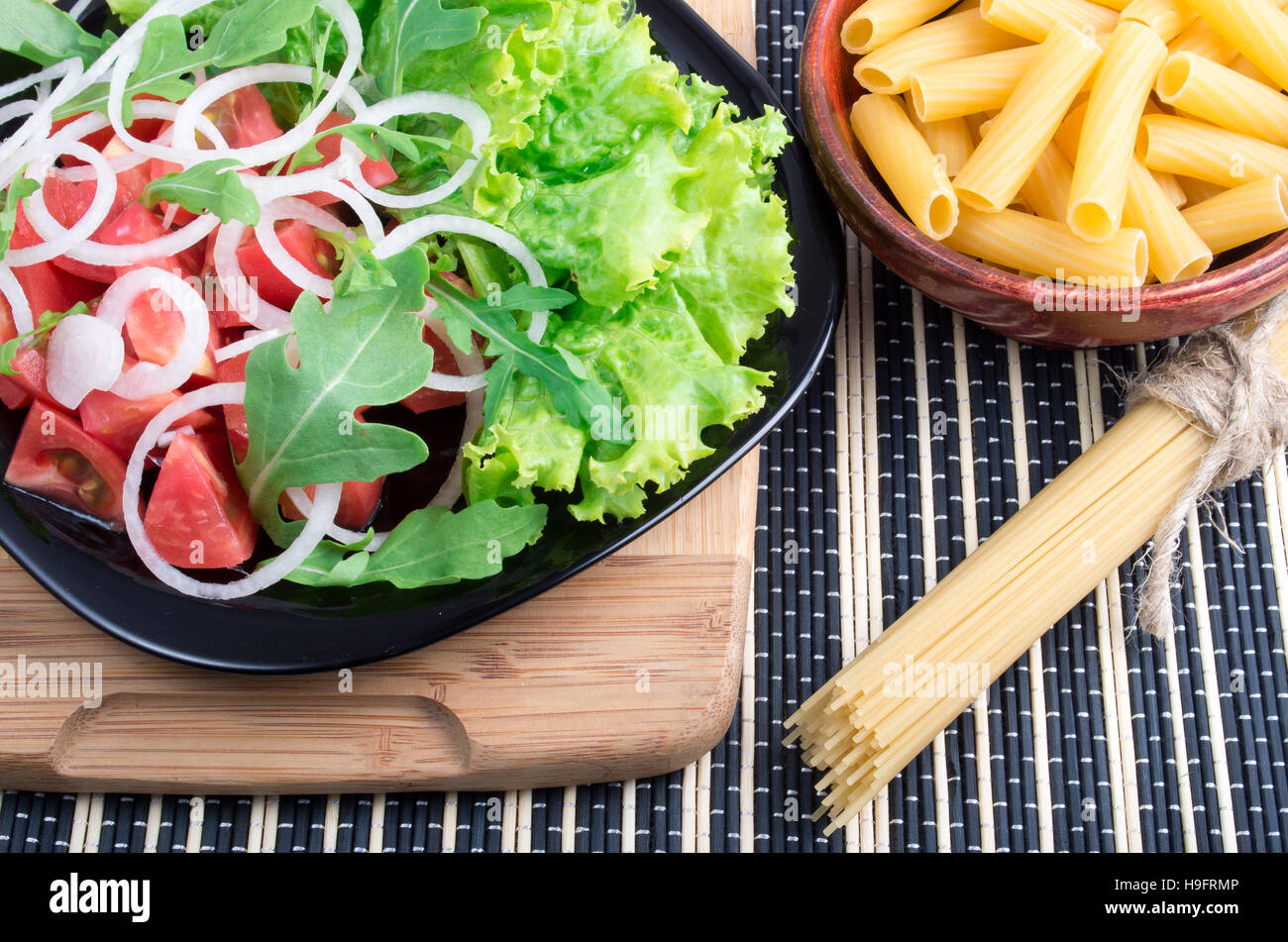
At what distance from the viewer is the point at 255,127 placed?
1.63 metres

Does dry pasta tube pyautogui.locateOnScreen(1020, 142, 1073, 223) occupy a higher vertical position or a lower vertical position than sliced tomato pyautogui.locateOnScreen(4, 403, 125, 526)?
higher

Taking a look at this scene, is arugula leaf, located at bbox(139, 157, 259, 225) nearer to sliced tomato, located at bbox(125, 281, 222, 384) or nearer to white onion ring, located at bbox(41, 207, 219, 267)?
white onion ring, located at bbox(41, 207, 219, 267)

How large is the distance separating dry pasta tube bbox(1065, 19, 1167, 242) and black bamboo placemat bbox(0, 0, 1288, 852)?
0.43m

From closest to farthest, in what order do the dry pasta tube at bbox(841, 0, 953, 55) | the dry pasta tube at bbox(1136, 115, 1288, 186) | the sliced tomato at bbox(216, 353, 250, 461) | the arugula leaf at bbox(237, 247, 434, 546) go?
the arugula leaf at bbox(237, 247, 434, 546) → the sliced tomato at bbox(216, 353, 250, 461) → the dry pasta tube at bbox(1136, 115, 1288, 186) → the dry pasta tube at bbox(841, 0, 953, 55)

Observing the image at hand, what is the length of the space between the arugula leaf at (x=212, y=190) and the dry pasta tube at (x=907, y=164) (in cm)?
97

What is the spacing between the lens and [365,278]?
143cm

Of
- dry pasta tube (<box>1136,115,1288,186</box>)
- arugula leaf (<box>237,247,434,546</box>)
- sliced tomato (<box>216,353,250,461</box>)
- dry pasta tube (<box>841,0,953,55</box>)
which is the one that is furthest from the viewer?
dry pasta tube (<box>841,0,953,55</box>)

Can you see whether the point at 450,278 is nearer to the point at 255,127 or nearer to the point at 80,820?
the point at 255,127

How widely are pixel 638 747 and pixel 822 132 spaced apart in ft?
3.39

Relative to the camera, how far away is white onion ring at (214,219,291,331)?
152 centimetres

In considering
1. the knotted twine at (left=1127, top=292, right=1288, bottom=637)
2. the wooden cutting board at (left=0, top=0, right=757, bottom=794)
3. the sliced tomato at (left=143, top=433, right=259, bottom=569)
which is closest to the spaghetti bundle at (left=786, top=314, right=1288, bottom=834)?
the knotted twine at (left=1127, top=292, right=1288, bottom=637)

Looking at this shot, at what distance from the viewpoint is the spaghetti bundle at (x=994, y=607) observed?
166 centimetres

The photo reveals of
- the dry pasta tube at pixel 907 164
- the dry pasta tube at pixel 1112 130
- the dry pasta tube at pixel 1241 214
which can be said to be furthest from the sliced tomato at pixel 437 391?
the dry pasta tube at pixel 1241 214

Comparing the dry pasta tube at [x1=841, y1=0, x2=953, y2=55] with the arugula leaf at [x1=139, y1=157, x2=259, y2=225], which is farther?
the dry pasta tube at [x1=841, y1=0, x2=953, y2=55]
